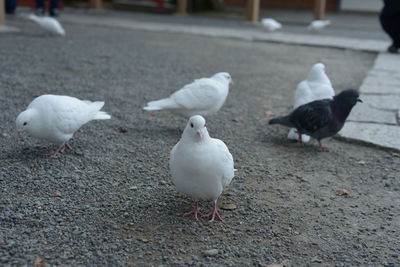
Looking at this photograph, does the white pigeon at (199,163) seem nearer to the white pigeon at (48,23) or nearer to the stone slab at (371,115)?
the stone slab at (371,115)

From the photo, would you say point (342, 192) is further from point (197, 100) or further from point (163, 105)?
point (163, 105)

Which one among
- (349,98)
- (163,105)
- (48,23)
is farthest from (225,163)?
(48,23)

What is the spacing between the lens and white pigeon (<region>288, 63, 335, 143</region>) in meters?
4.03

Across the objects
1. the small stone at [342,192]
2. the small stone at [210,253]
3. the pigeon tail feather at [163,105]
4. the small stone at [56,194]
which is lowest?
the small stone at [210,253]

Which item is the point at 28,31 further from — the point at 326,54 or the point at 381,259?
the point at 381,259

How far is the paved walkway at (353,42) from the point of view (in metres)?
4.27

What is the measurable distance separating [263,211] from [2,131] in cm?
211

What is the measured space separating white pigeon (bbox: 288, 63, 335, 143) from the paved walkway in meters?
0.37

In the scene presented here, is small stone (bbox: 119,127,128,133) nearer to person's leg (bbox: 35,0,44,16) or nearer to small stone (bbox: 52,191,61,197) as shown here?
small stone (bbox: 52,191,61,197)

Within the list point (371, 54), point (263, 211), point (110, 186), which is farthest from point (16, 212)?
point (371, 54)

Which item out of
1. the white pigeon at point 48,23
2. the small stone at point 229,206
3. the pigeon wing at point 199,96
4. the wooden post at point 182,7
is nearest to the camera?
the small stone at point 229,206

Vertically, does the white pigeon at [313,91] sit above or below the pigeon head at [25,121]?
above

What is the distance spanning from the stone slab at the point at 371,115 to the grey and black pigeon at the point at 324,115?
0.84m

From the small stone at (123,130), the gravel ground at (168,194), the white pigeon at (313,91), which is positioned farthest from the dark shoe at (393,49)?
the small stone at (123,130)
